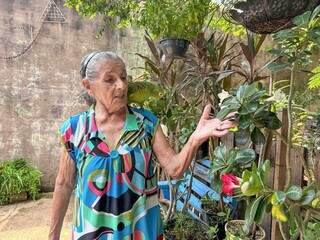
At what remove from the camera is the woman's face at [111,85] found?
1.17m

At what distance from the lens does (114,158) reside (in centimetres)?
115

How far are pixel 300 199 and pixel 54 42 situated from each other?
12.9ft

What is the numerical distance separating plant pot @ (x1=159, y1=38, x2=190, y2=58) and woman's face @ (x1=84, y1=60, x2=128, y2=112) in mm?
902

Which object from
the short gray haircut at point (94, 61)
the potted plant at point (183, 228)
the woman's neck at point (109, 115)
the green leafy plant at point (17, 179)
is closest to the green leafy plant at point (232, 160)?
the woman's neck at point (109, 115)

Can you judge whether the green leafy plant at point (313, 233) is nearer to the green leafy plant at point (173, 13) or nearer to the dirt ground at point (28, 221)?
the green leafy plant at point (173, 13)

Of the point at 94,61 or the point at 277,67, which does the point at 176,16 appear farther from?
the point at 277,67

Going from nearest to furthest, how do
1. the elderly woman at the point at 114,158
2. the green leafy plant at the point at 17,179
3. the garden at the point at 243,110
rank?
the garden at the point at 243,110 → the elderly woman at the point at 114,158 → the green leafy plant at the point at 17,179

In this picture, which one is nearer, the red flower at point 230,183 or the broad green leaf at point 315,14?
the broad green leaf at point 315,14

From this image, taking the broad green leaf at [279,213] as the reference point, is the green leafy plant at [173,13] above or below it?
above

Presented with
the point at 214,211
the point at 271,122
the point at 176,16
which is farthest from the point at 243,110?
the point at 214,211

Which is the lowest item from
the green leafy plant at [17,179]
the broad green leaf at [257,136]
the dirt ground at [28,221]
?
the dirt ground at [28,221]

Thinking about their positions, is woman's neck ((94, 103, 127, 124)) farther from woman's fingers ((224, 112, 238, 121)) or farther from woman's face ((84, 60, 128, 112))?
woman's fingers ((224, 112, 238, 121))

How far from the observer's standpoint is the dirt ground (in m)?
2.94

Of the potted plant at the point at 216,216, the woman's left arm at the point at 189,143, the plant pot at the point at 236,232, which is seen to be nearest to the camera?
the woman's left arm at the point at 189,143
